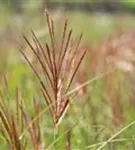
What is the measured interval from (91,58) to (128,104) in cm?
62

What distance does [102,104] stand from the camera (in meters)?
3.05

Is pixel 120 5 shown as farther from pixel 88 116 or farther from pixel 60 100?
pixel 60 100

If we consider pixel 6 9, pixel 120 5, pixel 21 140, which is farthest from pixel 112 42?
pixel 120 5

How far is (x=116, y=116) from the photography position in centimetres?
240

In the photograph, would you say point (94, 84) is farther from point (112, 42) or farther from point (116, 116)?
point (116, 116)

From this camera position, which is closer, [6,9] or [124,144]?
[124,144]

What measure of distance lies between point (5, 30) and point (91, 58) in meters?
4.36

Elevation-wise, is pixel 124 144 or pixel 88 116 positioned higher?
pixel 124 144

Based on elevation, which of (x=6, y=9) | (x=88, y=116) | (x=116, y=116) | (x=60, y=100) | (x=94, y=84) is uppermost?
(x=60, y=100)

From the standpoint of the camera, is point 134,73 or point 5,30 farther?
point 5,30

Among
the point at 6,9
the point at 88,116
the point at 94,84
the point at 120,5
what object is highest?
the point at 88,116

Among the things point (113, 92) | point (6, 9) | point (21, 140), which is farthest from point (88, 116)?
point (6, 9)

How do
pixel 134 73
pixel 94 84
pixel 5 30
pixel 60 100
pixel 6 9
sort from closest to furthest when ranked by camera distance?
pixel 60 100 < pixel 134 73 < pixel 94 84 < pixel 5 30 < pixel 6 9

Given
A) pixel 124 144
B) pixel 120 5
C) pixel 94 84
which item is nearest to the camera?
pixel 124 144
